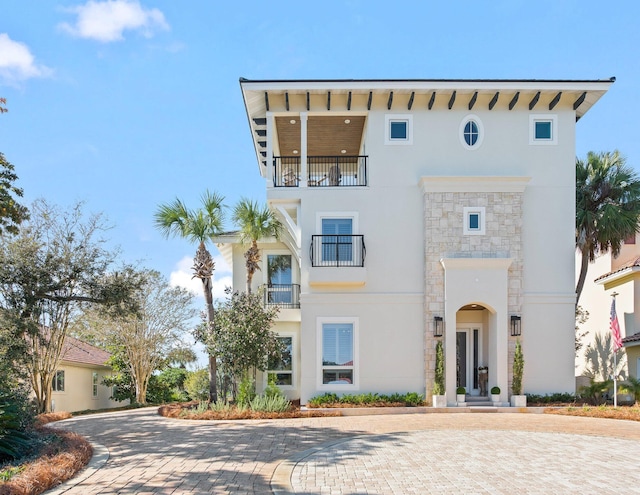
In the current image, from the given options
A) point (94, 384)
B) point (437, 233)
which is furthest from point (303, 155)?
point (94, 384)

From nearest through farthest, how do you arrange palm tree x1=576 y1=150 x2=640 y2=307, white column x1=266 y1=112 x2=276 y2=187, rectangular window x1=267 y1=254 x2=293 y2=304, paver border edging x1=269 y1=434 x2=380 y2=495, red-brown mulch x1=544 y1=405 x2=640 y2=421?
paver border edging x1=269 y1=434 x2=380 y2=495, red-brown mulch x1=544 y1=405 x2=640 y2=421, white column x1=266 y1=112 x2=276 y2=187, palm tree x1=576 y1=150 x2=640 y2=307, rectangular window x1=267 y1=254 x2=293 y2=304

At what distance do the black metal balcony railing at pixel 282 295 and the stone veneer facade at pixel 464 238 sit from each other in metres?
5.27

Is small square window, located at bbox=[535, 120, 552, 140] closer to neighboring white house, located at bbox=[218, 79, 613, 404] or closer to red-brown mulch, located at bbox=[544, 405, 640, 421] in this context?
neighboring white house, located at bbox=[218, 79, 613, 404]

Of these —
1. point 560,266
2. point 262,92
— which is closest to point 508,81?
point 560,266

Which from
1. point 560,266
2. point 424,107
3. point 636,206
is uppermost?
point 424,107

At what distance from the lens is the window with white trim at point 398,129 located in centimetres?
2047

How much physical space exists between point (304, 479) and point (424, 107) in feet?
48.3

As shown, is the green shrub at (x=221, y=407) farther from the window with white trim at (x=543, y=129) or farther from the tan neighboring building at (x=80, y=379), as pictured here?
the window with white trim at (x=543, y=129)

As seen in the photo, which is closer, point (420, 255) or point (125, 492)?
point (125, 492)

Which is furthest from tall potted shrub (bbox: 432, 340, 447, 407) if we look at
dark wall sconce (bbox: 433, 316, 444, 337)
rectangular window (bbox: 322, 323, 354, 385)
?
rectangular window (bbox: 322, 323, 354, 385)

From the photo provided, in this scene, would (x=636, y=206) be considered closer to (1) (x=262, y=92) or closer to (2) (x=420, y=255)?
(2) (x=420, y=255)

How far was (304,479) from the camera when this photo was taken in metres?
9.21

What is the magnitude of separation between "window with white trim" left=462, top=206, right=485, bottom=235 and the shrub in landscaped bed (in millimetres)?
5643

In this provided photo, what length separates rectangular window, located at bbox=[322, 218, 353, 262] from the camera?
19875 mm
